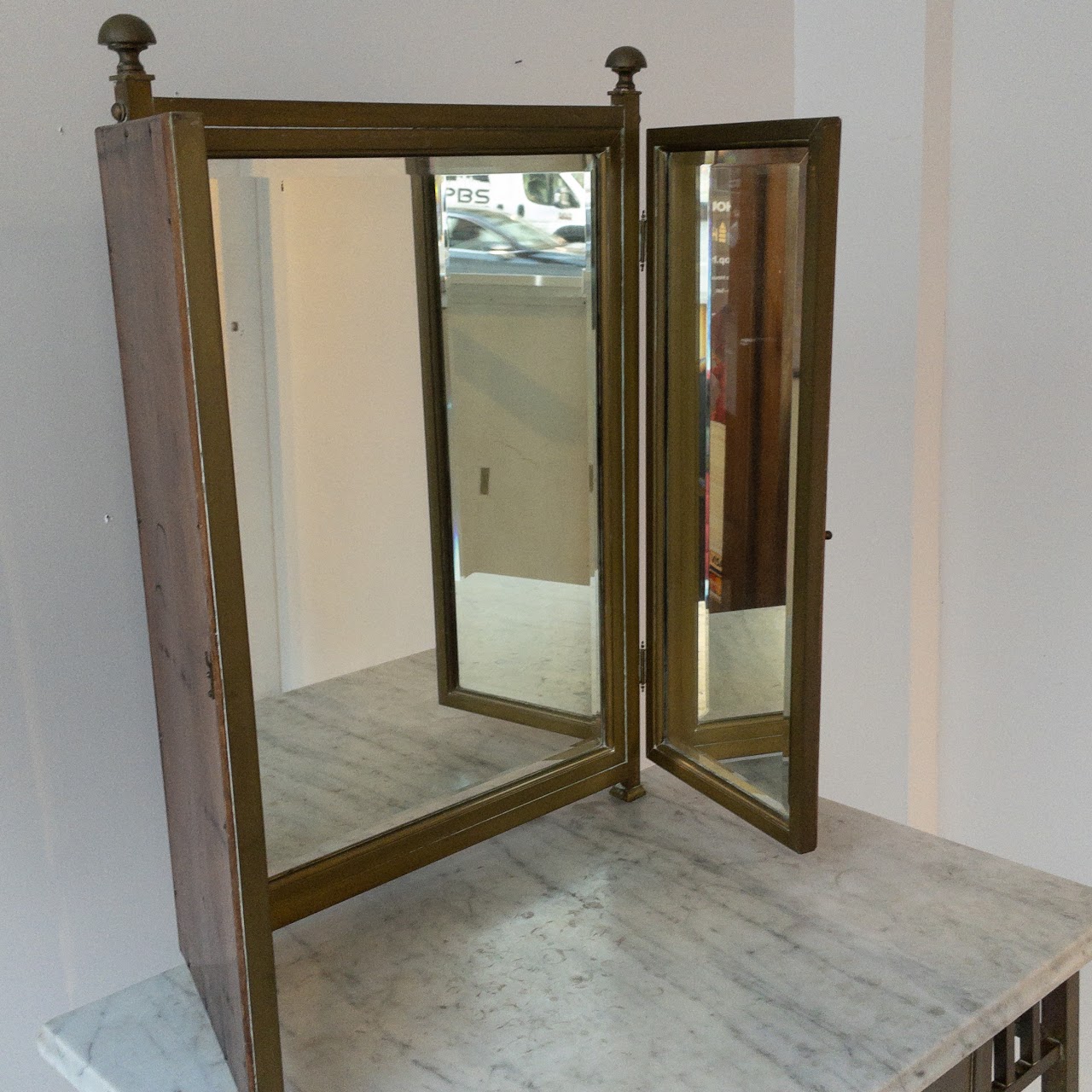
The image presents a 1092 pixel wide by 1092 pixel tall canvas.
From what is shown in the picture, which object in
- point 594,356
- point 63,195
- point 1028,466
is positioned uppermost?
point 63,195

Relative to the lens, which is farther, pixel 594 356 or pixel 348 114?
pixel 594 356

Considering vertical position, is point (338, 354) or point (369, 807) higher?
point (338, 354)

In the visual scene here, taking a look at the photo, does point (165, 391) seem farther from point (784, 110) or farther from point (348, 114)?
point (784, 110)

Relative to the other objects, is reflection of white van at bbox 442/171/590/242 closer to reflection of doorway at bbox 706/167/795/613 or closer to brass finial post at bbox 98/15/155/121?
reflection of doorway at bbox 706/167/795/613

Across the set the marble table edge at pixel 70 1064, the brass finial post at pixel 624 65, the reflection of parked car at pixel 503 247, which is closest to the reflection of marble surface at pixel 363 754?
the marble table edge at pixel 70 1064

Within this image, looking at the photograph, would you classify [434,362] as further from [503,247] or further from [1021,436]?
[1021,436]

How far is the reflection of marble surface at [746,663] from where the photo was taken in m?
1.29

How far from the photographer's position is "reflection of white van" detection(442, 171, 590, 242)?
1.13m

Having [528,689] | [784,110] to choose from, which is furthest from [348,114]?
[784,110]

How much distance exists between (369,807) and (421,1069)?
26 centimetres

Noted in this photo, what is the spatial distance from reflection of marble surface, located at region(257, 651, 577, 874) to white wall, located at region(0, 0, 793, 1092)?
0.24 metres

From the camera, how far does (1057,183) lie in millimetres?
1809

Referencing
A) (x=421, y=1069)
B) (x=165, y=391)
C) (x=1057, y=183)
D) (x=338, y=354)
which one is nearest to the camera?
(x=165, y=391)

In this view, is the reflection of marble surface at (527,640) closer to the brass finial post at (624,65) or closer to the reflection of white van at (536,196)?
the reflection of white van at (536,196)
